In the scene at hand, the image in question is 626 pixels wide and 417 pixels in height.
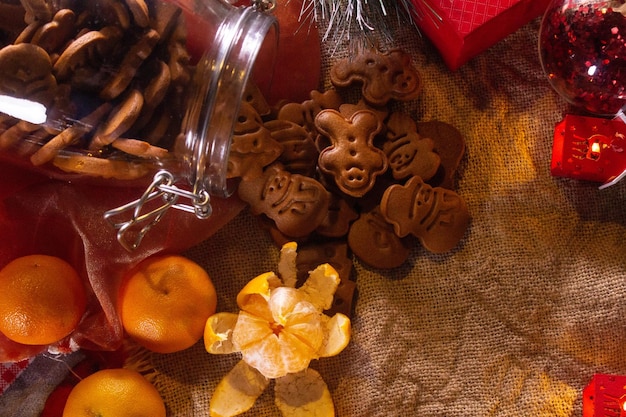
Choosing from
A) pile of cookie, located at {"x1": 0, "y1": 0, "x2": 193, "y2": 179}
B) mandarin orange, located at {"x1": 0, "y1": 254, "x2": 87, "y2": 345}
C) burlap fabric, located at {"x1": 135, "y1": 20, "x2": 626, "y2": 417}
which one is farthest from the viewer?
burlap fabric, located at {"x1": 135, "y1": 20, "x2": 626, "y2": 417}

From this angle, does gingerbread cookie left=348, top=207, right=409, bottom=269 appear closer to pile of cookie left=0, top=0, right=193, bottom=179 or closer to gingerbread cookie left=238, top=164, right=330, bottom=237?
gingerbread cookie left=238, top=164, right=330, bottom=237

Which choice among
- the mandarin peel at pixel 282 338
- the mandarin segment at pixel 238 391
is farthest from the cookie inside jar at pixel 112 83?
the mandarin segment at pixel 238 391

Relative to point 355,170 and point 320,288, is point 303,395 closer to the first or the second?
point 320,288

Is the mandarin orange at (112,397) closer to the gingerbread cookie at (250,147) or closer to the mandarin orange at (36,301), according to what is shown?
the mandarin orange at (36,301)

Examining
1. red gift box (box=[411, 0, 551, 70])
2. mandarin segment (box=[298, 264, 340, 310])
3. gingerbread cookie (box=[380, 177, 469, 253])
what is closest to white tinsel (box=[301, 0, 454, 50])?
red gift box (box=[411, 0, 551, 70])

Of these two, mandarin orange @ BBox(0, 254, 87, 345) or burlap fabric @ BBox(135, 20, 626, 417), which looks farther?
burlap fabric @ BBox(135, 20, 626, 417)

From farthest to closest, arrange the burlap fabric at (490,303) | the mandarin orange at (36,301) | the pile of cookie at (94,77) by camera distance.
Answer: the burlap fabric at (490,303), the mandarin orange at (36,301), the pile of cookie at (94,77)

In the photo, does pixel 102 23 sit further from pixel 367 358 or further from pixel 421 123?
pixel 367 358
